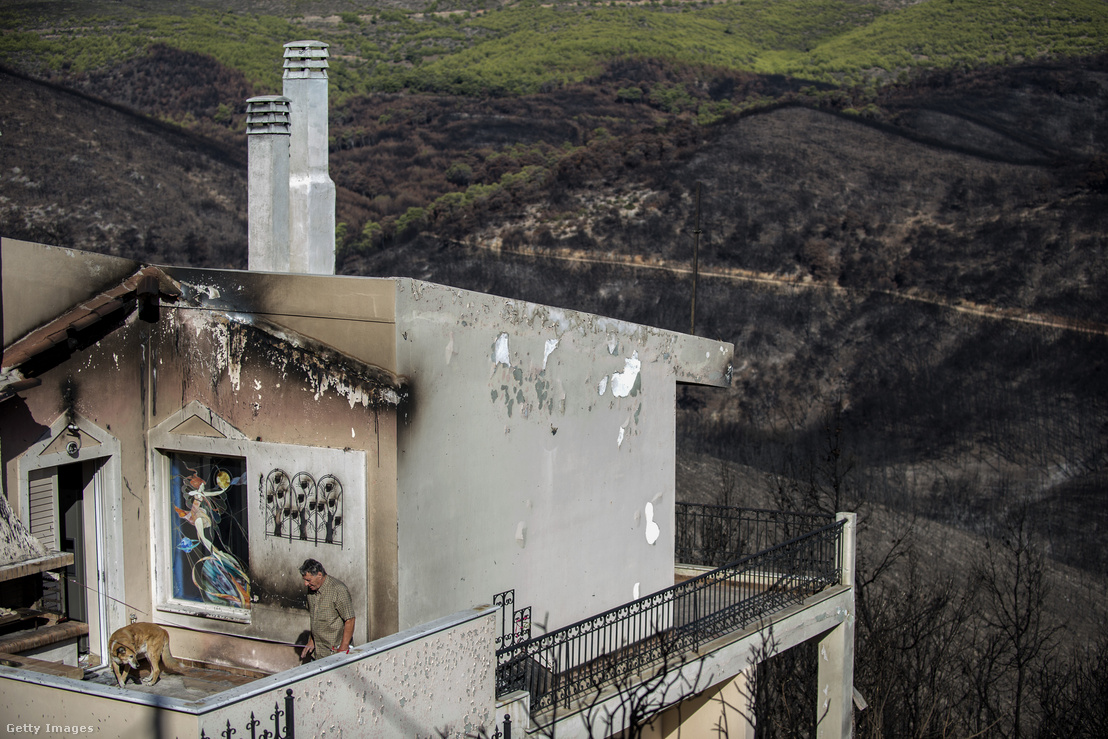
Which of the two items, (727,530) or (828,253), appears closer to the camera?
(727,530)

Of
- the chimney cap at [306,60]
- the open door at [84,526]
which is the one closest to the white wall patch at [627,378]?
the open door at [84,526]

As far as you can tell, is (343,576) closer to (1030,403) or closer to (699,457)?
(699,457)

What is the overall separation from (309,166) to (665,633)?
6950 mm

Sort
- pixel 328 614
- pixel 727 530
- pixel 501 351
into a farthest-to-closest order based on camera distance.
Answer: pixel 727 530 < pixel 501 351 < pixel 328 614

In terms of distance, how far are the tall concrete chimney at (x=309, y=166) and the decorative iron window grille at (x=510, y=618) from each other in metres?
4.85

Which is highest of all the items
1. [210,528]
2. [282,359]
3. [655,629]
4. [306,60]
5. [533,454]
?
[306,60]

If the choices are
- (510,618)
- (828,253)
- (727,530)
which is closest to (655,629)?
(510,618)

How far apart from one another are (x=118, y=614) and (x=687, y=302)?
5049 centimetres

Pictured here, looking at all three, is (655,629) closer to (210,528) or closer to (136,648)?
(210,528)

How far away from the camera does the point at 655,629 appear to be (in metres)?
10.4

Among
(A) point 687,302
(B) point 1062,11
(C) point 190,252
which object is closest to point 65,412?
(A) point 687,302

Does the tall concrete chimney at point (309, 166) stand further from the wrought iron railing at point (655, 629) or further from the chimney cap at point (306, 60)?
the wrought iron railing at point (655, 629)

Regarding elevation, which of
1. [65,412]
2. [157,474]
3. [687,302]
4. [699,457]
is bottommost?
[699,457]

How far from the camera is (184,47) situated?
94.4 meters
